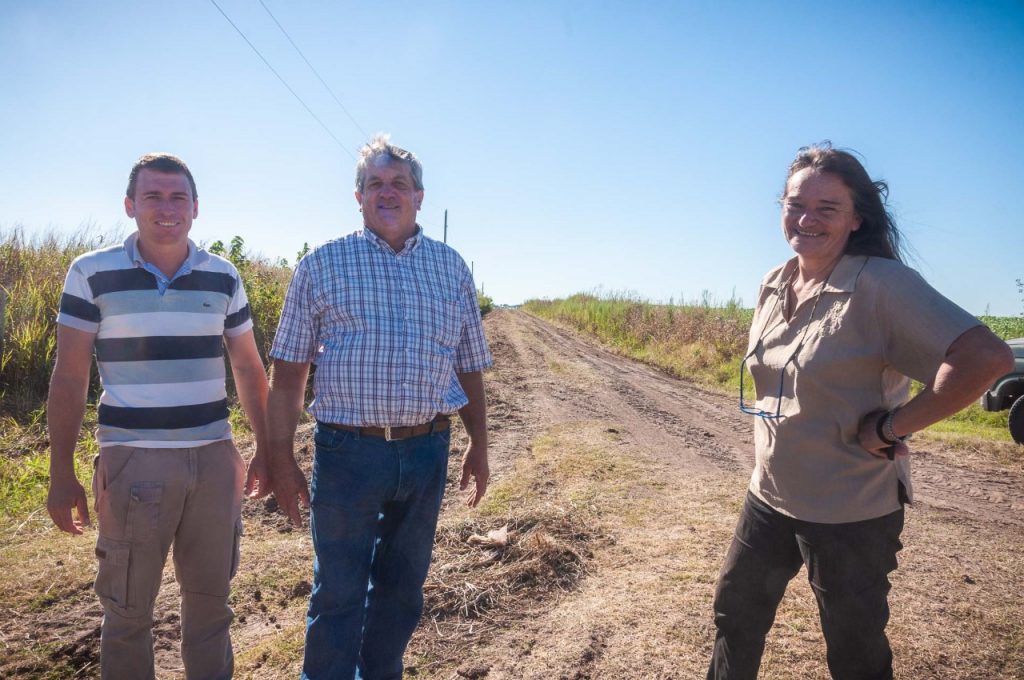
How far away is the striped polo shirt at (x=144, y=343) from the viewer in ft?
7.02

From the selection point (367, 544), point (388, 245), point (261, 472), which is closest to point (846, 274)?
point (388, 245)

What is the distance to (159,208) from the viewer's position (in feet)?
7.27

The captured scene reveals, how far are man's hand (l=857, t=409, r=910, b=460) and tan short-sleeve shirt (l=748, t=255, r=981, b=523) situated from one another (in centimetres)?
3

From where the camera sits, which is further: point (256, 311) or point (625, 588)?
point (256, 311)

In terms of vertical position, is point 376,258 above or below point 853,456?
above

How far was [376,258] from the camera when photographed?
2.23 metres

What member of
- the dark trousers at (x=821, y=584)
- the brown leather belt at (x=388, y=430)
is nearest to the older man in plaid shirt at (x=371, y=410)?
the brown leather belt at (x=388, y=430)

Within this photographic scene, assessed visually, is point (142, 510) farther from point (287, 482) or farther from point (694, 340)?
point (694, 340)

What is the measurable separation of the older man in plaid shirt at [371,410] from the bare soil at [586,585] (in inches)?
27.6

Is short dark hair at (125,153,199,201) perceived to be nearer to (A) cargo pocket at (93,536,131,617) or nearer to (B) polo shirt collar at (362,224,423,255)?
(B) polo shirt collar at (362,224,423,255)

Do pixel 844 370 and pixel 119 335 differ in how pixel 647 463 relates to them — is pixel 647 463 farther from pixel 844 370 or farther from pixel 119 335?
pixel 119 335

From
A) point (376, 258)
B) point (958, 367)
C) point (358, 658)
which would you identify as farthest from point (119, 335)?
point (958, 367)

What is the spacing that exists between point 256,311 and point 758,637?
356 inches

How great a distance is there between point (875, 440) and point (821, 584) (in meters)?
0.46
